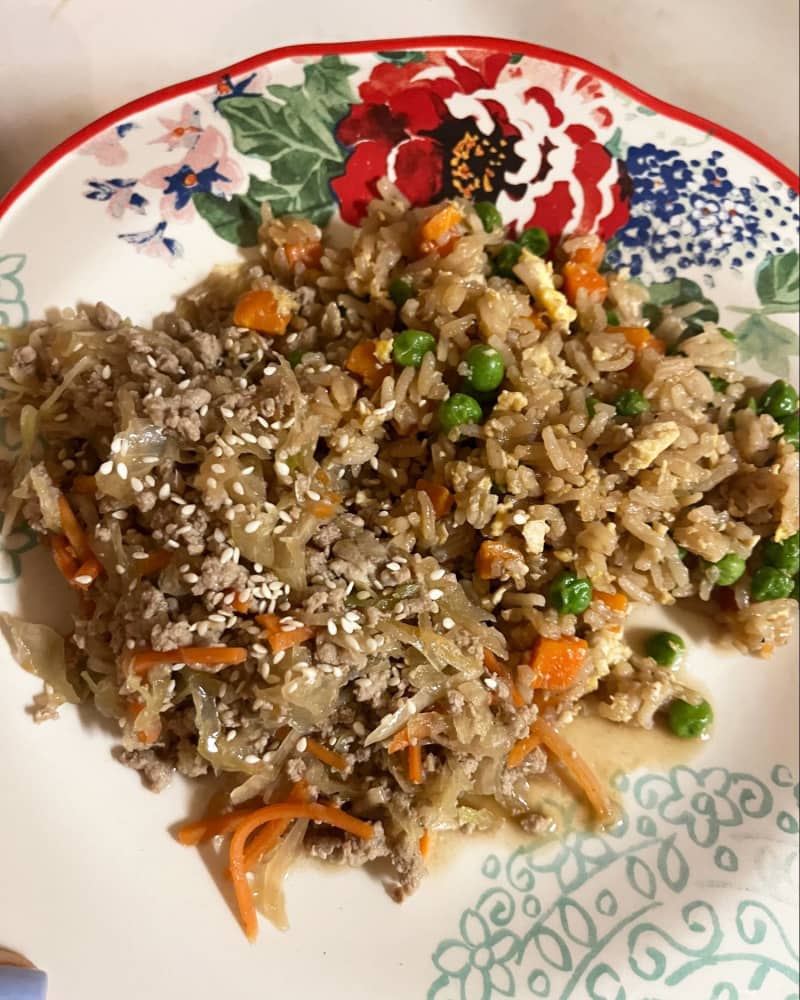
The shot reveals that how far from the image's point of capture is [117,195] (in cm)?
263

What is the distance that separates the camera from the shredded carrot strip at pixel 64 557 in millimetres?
2404

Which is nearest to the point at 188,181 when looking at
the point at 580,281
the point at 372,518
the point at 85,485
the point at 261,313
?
the point at 261,313

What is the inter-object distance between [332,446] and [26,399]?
1.00 meters

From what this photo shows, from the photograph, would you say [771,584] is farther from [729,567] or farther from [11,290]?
[11,290]

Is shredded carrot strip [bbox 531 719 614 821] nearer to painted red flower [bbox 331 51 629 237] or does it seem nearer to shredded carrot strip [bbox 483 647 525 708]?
shredded carrot strip [bbox 483 647 525 708]

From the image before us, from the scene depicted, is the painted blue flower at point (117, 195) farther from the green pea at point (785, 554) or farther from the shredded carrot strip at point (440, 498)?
the green pea at point (785, 554)

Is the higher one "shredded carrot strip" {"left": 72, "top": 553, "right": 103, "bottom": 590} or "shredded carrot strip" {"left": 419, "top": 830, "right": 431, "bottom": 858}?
"shredded carrot strip" {"left": 72, "top": 553, "right": 103, "bottom": 590}

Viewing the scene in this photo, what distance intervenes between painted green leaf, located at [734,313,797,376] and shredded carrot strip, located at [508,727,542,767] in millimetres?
1730

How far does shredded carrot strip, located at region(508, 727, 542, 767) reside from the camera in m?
2.58

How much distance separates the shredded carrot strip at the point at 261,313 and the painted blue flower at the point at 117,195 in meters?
0.46

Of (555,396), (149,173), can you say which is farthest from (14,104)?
(555,396)

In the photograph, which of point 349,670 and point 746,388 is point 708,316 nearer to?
point 746,388

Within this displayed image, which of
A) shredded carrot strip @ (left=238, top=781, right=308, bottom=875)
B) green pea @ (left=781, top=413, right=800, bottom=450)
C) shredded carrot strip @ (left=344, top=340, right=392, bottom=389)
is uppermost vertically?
shredded carrot strip @ (left=344, top=340, right=392, bottom=389)

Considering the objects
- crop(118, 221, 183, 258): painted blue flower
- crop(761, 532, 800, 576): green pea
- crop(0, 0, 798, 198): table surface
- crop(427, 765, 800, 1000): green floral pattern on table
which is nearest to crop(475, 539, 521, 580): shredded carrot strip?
crop(427, 765, 800, 1000): green floral pattern on table
